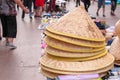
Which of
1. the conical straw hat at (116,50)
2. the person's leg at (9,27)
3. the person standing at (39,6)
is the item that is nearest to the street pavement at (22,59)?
the person's leg at (9,27)

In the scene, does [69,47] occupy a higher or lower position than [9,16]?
higher

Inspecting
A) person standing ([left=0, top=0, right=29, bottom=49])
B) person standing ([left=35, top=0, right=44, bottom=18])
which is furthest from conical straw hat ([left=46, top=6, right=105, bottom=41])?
person standing ([left=35, top=0, right=44, bottom=18])

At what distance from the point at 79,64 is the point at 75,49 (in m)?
0.11

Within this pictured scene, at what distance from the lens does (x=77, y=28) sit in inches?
80.7

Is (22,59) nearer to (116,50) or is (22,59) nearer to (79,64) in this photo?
(116,50)

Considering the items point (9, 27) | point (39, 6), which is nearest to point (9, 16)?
point (9, 27)

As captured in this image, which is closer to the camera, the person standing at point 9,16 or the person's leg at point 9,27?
the person standing at point 9,16

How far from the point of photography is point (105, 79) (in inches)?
83.3

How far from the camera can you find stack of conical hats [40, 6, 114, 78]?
2.02m

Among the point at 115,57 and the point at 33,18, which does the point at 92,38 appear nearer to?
the point at 115,57

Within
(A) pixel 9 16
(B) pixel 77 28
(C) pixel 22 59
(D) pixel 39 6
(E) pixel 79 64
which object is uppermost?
(B) pixel 77 28

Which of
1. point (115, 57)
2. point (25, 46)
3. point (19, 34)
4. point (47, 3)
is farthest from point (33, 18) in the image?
point (115, 57)

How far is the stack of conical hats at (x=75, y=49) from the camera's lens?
202cm

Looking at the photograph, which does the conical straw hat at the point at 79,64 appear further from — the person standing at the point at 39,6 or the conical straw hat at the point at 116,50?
the person standing at the point at 39,6
